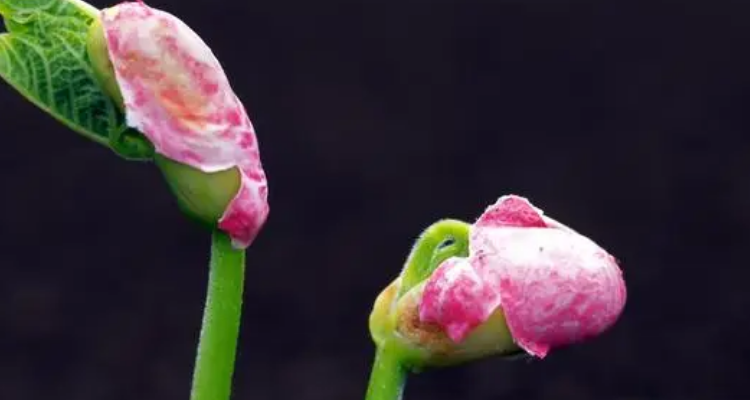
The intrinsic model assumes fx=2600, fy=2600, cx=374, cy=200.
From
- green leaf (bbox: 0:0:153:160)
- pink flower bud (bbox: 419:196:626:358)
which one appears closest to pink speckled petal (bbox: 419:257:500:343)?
pink flower bud (bbox: 419:196:626:358)

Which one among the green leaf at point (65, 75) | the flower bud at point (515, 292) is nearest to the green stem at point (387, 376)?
the flower bud at point (515, 292)

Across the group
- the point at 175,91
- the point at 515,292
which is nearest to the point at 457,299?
the point at 515,292

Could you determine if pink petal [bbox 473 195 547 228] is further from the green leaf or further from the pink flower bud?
the green leaf

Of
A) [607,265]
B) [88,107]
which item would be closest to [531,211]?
[607,265]

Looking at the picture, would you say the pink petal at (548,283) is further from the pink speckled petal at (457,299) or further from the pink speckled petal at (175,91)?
the pink speckled petal at (175,91)

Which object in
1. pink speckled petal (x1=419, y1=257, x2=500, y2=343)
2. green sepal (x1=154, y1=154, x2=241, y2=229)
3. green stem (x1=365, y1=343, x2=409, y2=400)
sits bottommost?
green stem (x1=365, y1=343, x2=409, y2=400)

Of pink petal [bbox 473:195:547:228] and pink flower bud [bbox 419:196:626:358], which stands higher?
pink petal [bbox 473:195:547:228]

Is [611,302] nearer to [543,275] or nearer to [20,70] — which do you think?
[543,275]
